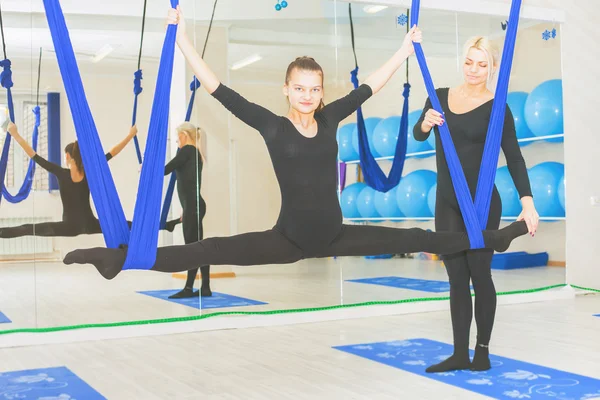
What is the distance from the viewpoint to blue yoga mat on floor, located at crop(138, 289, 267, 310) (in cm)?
438

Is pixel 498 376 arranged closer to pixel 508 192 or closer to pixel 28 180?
pixel 508 192

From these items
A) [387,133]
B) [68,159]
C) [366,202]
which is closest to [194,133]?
[68,159]

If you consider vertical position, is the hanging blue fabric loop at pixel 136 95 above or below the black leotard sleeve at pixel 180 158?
above

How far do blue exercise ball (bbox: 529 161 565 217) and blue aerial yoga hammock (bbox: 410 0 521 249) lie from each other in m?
2.76

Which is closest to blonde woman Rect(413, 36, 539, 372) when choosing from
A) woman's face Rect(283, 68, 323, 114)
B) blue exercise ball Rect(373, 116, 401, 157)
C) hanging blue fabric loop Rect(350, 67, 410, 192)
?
woman's face Rect(283, 68, 323, 114)

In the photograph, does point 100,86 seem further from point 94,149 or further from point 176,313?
point 94,149

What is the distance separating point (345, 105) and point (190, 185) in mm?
1888

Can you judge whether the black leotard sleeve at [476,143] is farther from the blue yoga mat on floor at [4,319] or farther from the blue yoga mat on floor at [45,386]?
the blue yoga mat on floor at [4,319]

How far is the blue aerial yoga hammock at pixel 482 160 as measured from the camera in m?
2.70

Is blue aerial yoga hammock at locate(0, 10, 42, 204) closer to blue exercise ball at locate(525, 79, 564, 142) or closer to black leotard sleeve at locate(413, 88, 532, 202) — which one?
black leotard sleeve at locate(413, 88, 532, 202)

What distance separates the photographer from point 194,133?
4.42 m

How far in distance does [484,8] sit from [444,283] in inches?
77.3

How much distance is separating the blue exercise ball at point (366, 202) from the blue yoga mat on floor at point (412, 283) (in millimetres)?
456

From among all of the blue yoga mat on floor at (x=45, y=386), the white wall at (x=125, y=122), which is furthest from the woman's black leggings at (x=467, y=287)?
the white wall at (x=125, y=122)
